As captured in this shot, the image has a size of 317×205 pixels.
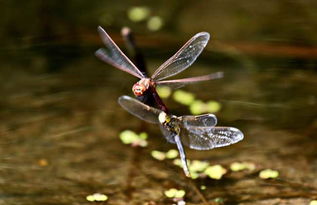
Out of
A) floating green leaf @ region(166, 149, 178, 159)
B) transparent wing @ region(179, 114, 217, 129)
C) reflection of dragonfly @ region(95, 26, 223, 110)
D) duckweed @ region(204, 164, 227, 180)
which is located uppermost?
reflection of dragonfly @ region(95, 26, 223, 110)

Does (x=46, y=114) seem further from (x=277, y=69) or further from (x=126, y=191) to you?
(x=277, y=69)

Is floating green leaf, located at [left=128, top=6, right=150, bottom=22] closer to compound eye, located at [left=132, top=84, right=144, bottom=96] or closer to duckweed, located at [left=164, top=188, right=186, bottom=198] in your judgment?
duckweed, located at [left=164, top=188, right=186, bottom=198]

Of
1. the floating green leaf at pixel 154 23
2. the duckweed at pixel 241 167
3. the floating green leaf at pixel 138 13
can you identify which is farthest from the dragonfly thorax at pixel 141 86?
the floating green leaf at pixel 138 13

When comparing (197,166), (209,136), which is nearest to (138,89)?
(209,136)

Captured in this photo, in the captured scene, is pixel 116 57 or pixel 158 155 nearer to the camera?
pixel 116 57

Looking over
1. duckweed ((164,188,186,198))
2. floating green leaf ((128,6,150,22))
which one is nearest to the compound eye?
duckweed ((164,188,186,198))

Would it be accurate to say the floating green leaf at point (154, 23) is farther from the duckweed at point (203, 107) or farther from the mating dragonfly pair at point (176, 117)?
the mating dragonfly pair at point (176, 117)

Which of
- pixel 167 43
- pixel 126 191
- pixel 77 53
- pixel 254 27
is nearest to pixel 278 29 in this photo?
pixel 254 27

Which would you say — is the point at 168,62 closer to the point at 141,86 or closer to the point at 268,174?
the point at 141,86
